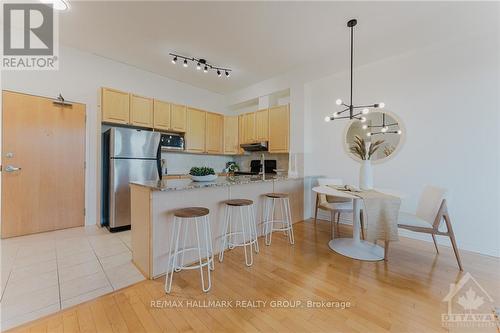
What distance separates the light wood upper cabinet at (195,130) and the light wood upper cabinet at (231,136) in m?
0.65

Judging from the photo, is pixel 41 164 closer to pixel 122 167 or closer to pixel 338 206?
pixel 122 167

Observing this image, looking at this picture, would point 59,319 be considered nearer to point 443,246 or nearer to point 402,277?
point 402,277

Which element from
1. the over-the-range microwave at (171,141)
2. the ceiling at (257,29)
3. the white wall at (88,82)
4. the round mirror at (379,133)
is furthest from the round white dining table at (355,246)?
the white wall at (88,82)

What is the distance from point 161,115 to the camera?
4.09 meters

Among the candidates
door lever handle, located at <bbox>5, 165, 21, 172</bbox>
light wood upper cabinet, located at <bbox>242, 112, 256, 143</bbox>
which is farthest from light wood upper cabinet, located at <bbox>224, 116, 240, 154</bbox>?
door lever handle, located at <bbox>5, 165, 21, 172</bbox>

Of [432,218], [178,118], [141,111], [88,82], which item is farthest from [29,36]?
[432,218]

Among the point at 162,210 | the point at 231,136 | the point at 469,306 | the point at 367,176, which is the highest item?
the point at 231,136

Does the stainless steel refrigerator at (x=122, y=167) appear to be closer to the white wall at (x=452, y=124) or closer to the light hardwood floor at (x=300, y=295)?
the light hardwood floor at (x=300, y=295)

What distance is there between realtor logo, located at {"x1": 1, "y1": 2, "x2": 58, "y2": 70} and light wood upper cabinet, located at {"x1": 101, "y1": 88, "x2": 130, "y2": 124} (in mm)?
821

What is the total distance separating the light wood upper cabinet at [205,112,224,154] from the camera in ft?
16.1

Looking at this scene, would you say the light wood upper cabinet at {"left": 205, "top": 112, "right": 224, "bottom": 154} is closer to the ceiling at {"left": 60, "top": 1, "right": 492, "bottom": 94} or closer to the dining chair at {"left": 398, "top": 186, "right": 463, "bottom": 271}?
the ceiling at {"left": 60, "top": 1, "right": 492, "bottom": 94}

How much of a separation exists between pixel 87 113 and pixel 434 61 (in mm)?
5534

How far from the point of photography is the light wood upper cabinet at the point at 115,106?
342cm

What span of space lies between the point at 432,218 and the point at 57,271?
13.3 feet
